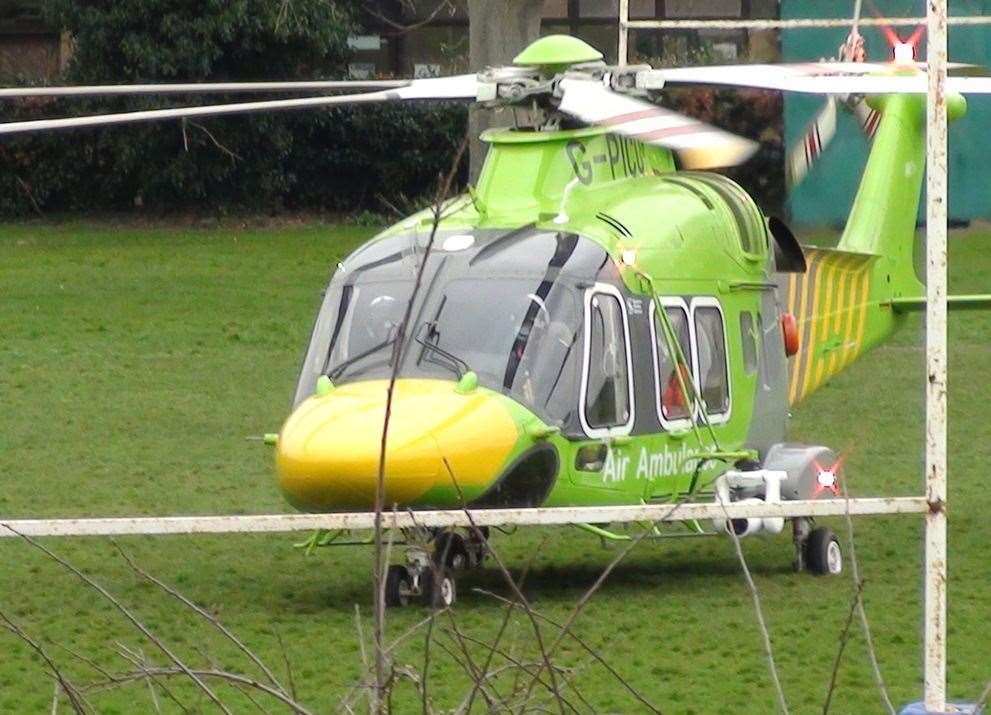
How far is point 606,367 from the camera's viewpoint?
26.7ft

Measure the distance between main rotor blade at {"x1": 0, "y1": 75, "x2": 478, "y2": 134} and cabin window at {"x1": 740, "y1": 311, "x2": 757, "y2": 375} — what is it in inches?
64.4

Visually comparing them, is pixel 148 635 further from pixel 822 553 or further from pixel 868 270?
pixel 868 270

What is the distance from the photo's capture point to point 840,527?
10.1m

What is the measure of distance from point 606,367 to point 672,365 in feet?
1.46

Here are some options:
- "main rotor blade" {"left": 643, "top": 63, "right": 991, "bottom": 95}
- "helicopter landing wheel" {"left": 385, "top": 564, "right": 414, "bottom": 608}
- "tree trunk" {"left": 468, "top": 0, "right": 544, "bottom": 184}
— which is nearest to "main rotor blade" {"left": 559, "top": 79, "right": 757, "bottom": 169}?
"main rotor blade" {"left": 643, "top": 63, "right": 991, "bottom": 95}

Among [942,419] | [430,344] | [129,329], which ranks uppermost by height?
[942,419]

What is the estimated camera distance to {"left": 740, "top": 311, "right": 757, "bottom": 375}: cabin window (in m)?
8.98

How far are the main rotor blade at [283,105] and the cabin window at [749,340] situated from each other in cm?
164

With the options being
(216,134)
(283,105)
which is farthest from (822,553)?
(216,134)

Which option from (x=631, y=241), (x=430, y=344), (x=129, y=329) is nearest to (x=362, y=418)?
(x=430, y=344)

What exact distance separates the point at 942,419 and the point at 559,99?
4092 mm

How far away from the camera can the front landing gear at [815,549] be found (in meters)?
8.88

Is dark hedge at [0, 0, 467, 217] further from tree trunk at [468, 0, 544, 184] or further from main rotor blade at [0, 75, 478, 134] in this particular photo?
main rotor blade at [0, 75, 478, 134]

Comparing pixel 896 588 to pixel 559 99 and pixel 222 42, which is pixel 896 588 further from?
pixel 222 42
